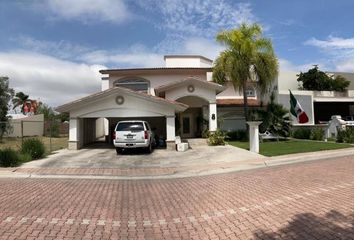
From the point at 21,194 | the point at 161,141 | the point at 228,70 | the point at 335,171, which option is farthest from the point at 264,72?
the point at 21,194

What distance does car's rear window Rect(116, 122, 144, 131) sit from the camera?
19938 mm

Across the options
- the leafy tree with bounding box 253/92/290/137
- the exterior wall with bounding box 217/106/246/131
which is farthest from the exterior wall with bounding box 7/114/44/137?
the leafy tree with bounding box 253/92/290/137

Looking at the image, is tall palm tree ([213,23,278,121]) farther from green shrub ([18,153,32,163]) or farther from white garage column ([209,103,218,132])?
green shrub ([18,153,32,163])

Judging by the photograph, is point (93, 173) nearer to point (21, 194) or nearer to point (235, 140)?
point (21, 194)

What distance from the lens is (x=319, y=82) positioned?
1975 inches

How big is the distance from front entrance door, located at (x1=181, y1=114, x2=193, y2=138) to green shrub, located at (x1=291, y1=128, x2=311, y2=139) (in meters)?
8.85

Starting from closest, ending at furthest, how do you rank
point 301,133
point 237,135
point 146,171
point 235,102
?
point 146,171, point 237,135, point 301,133, point 235,102

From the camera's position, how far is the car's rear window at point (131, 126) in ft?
65.4

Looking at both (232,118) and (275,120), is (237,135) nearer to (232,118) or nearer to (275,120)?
(275,120)

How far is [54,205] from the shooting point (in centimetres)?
868

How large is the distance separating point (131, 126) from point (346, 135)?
14618mm

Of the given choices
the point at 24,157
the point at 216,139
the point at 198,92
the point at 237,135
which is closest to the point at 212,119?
the point at 198,92

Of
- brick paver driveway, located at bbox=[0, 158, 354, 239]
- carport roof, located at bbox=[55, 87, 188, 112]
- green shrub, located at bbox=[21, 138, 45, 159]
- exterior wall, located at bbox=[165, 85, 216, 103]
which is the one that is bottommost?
brick paver driveway, located at bbox=[0, 158, 354, 239]

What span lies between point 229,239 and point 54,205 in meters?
4.45
